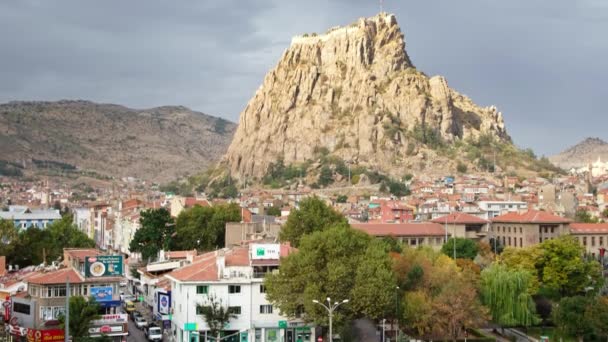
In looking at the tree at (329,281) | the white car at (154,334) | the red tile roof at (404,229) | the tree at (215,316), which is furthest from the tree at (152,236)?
the tree at (329,281)

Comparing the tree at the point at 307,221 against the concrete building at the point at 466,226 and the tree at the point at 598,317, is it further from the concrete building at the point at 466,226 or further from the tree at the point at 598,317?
the concrete building at the point at 466,226

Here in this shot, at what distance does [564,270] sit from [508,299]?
43.1 ft

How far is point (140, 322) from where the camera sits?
72688mm

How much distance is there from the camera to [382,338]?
67125 mm

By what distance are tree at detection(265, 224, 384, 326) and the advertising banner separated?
1027cm

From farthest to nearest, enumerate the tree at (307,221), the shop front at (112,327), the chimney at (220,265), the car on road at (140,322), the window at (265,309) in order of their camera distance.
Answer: the tree at (307,221) → the car on road at (140,322) → the window at (265,309) → the chimney at (220,265) → the shop front at (112,327)

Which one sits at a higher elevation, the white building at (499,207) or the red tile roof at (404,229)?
the white building at (499,207)

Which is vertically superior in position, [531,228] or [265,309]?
[531,228]

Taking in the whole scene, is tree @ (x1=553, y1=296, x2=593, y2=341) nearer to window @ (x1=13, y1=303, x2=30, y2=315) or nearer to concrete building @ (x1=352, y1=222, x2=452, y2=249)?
concrete building @ (x1=352, y1=222, x2=452, y2=249)

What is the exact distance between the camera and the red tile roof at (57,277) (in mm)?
62250

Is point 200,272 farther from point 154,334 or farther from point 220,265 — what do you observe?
point 154,334

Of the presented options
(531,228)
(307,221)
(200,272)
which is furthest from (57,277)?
(531,228)

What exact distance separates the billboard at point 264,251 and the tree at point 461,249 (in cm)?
3905

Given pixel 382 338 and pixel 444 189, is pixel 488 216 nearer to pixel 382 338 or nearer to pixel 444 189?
pixel 444 189
